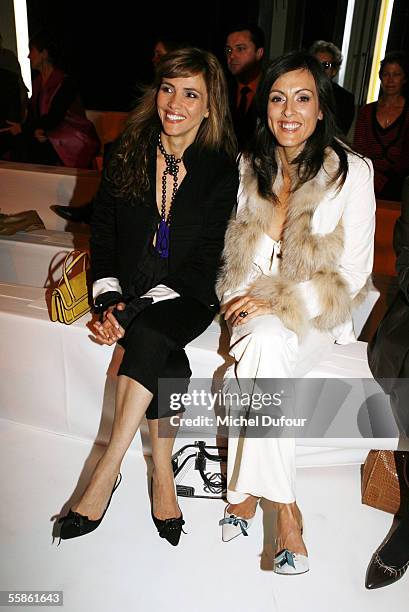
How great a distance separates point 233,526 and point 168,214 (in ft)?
3.61

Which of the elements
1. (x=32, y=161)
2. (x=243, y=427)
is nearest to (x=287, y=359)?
(x=243, y=427)

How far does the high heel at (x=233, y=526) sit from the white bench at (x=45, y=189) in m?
2.58

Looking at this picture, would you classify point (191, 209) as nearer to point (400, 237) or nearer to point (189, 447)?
point (400, 237)

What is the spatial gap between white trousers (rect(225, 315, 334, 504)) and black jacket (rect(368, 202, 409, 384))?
309 millimetres

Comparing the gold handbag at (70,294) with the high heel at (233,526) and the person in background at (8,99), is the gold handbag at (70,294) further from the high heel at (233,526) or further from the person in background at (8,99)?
the person in background at (8,99)

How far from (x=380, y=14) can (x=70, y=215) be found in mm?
4419

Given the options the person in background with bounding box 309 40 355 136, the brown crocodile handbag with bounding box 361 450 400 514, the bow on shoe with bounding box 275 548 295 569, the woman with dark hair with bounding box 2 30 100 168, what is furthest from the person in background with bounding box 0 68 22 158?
the bow on shoe with bounding box 275 548 295 569

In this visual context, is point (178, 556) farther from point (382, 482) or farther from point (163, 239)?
point (163, 239)

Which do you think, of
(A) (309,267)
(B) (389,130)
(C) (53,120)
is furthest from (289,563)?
(C) (53,120)

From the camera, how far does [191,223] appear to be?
2053 millimetres

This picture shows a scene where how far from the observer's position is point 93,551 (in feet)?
5.79

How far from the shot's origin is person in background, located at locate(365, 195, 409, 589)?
67.8 inches

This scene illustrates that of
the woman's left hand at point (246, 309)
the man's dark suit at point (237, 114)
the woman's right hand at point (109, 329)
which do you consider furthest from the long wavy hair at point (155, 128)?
the man's dark suit at point (237, 114)

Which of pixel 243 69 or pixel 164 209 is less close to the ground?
pixel 243 69
